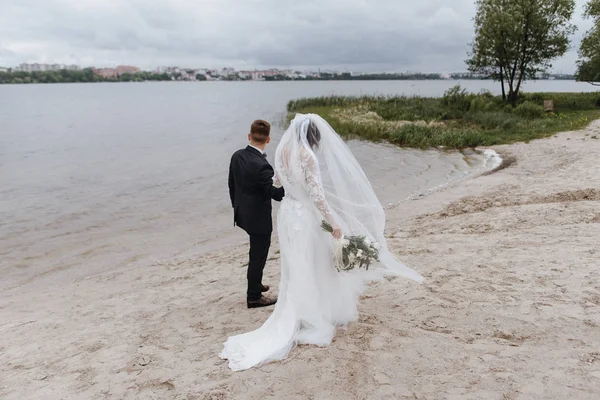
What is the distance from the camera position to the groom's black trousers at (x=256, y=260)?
16.7 feet

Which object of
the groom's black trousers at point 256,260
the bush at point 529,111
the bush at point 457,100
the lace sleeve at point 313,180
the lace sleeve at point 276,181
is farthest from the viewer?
the bush at point 457,100

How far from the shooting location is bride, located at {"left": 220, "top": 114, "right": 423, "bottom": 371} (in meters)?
4.42

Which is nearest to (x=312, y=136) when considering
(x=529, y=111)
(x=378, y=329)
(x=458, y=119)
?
(x=378, y=329)

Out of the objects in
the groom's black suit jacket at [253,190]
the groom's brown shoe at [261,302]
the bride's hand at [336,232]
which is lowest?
the groom's brown shoe at [261,302]

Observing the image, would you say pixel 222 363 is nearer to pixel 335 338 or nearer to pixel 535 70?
pixel 335 338

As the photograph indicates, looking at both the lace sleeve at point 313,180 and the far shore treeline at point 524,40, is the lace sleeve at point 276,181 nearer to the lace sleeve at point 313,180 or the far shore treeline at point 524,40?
the lace sleeve at point 313,180

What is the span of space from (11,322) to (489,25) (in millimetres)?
35348

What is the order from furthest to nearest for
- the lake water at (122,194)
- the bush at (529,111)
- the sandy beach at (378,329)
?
1. the bush at (529,111)
2. the lake water at (122,194)
3. the sandy beach at (378,329)

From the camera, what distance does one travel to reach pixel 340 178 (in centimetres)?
480

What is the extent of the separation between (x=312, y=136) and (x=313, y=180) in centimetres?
46

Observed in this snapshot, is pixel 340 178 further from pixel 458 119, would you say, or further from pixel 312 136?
pixel 458 119

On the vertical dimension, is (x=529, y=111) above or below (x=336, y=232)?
below

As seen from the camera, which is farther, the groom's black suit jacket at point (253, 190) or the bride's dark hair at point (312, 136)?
the groom's black suit jacket at point (253, 190)

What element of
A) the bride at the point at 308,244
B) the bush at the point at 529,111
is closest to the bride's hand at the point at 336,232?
the bride at the point at 308,244
